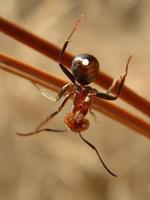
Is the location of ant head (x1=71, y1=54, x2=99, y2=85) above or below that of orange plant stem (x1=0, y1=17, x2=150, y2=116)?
below

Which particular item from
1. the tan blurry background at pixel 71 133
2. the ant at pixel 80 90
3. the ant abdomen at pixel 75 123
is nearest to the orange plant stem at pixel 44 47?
the ant at pixel 80 90

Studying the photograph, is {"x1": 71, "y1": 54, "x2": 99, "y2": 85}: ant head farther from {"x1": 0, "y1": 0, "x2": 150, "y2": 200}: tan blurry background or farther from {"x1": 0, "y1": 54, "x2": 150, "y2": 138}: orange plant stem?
{"x1": 0, "y1": 0, "x2": 150, "y2": 200}: tan blurry background

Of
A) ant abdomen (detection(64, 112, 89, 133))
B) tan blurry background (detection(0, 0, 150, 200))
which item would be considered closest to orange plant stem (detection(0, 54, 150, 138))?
ant abdomen (detection(64, 112, 89, 133))

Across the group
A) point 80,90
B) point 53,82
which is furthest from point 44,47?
point 80,90

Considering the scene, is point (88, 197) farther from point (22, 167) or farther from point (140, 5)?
point (140, 5)

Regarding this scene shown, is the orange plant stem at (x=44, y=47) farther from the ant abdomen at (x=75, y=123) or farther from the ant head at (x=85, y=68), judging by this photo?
the ant abdomen at (x=75, y=123)
